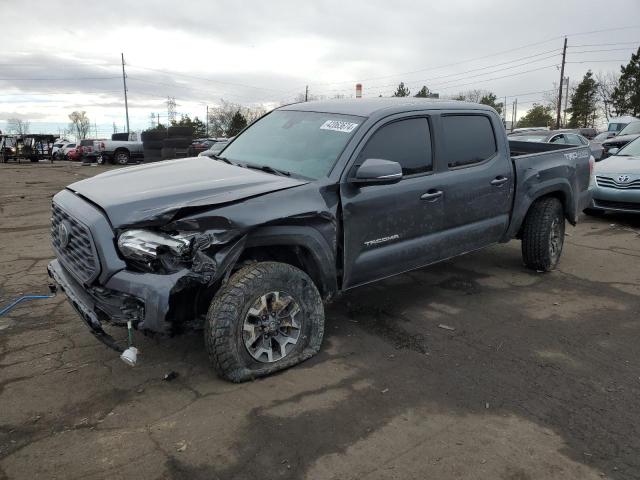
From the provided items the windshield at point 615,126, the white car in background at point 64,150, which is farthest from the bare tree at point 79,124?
the windshield at point 615,126

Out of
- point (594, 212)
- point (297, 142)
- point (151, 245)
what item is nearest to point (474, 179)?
point (297, 142)

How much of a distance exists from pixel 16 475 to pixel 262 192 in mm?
1966

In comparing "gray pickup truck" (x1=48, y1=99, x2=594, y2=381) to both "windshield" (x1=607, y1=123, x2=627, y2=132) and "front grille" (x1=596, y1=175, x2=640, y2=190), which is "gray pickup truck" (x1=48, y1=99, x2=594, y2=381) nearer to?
"front grille" (x1=596, y1=175, x2=640, y2=190)

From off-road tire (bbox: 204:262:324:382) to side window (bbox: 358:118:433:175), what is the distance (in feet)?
3.47

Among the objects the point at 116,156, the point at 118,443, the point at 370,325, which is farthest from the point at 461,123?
the point at 116,156

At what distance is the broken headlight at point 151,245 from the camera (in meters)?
2.98

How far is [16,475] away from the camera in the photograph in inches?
98.0

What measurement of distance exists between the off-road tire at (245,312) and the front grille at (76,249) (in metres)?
0.76

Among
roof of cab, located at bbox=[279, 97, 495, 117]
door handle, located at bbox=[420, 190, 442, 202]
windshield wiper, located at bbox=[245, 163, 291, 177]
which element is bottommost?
door handle, located at bbox=[420, 190, 442, 202]

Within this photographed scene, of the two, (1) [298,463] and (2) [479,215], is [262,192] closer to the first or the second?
(1) [298,463]

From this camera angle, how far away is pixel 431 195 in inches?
166

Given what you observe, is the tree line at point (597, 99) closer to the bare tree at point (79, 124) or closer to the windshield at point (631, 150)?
the windshield at point (631, 150)

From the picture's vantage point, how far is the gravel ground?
2.59 m

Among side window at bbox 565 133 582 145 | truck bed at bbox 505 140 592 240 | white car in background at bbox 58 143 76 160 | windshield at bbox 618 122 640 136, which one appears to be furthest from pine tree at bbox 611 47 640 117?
truck bed at bbox 505 140 592 240
